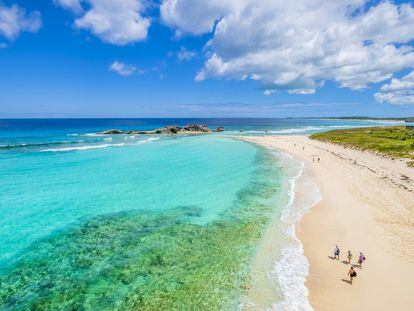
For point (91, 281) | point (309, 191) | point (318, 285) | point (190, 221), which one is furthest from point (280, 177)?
point (91, 281)

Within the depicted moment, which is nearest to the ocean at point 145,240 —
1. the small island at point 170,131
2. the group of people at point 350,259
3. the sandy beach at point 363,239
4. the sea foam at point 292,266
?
the sea foam at point 292,266

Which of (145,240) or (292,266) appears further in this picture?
(145,240)

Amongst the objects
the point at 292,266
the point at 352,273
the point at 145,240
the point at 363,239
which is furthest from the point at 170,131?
the point at 352,273

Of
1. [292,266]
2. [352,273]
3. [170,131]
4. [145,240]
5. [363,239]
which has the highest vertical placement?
[352,273]

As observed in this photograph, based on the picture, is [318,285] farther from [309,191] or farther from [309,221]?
[309,191]

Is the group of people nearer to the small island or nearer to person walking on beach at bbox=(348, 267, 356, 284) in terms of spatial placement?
person walking on beach at bbox=(348, 267, 356, 284)

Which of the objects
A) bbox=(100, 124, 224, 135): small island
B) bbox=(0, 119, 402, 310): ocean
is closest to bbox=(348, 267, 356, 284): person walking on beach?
bbox=(0, 119, 402, 310): ocean

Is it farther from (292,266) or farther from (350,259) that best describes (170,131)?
(350,259)

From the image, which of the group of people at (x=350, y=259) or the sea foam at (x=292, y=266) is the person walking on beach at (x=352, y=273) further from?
the sea foam at (x=292, y=266)
